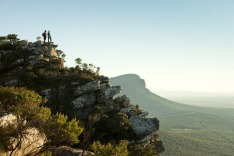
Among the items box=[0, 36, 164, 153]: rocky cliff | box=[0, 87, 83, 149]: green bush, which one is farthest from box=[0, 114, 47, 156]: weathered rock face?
box=[0, 36, 164, 153]: rocky cliff

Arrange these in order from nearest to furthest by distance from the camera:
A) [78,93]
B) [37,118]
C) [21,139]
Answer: [21,139] → [37,118] → [78,93]

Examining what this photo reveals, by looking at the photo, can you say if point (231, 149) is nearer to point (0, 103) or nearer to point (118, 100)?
point (118, 100)

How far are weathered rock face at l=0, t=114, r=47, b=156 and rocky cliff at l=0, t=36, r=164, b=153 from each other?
630 inches

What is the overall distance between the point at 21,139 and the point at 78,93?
2473cm

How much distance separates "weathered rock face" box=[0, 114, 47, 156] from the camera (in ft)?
104

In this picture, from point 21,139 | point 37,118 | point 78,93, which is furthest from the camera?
point 78,93

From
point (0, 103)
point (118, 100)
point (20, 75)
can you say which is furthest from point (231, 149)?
point (0, 103)

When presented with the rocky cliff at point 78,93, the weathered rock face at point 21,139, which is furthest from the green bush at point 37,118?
the rocky cliff at point 78,93

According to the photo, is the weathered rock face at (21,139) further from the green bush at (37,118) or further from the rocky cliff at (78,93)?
the rocky cliff at (78,93)

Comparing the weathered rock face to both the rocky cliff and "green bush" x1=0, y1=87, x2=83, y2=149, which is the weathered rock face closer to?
"green bush" x1=0, y1=87, x2=83, y2=149

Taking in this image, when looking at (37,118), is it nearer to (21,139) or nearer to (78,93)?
(21,139)

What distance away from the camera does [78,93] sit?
188 ft

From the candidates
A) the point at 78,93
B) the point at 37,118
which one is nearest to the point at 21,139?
the point at 37,118

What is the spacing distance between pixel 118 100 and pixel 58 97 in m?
12.4
